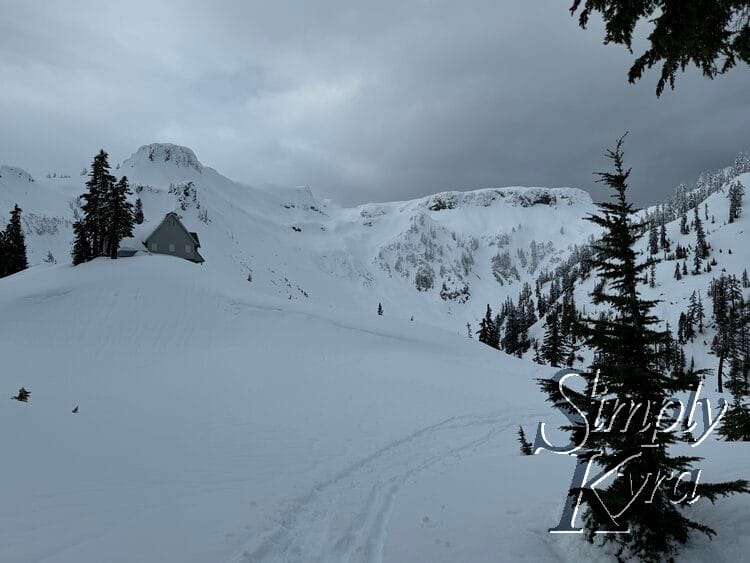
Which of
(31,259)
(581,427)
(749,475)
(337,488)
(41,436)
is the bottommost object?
(337,488)

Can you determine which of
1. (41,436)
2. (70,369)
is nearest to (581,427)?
(41,436)

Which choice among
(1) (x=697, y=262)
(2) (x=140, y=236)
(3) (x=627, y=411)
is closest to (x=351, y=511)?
(3) (x=627, y=411)

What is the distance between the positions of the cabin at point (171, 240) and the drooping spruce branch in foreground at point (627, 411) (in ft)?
205

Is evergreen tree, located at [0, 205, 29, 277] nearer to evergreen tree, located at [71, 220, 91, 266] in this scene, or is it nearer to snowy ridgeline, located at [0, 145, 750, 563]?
evergreen tree, located at [71, 220, 91, 266]

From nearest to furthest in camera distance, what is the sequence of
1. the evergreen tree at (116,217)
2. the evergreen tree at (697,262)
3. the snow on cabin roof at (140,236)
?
1. the evergreen tree at (116,217)
2. the snow on cabin roof at (140,236)
3. the evergreen tree at (697,262)

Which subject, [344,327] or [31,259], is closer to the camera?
[344,327]

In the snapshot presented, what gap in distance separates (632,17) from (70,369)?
1197 inches

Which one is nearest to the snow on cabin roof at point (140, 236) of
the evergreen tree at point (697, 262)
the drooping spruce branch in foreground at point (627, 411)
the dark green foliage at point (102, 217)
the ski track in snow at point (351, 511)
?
the dark green foliage at point (102, 217)

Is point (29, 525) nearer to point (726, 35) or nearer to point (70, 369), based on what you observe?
point (726, 35)

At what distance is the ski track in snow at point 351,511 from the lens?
7.08m

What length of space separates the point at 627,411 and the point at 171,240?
6497cm

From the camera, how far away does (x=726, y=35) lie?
5.35m

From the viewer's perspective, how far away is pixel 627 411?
6.25 meters

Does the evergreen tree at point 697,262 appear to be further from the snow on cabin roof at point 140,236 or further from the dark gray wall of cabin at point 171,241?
the snow on cabin roof at point 140,236
